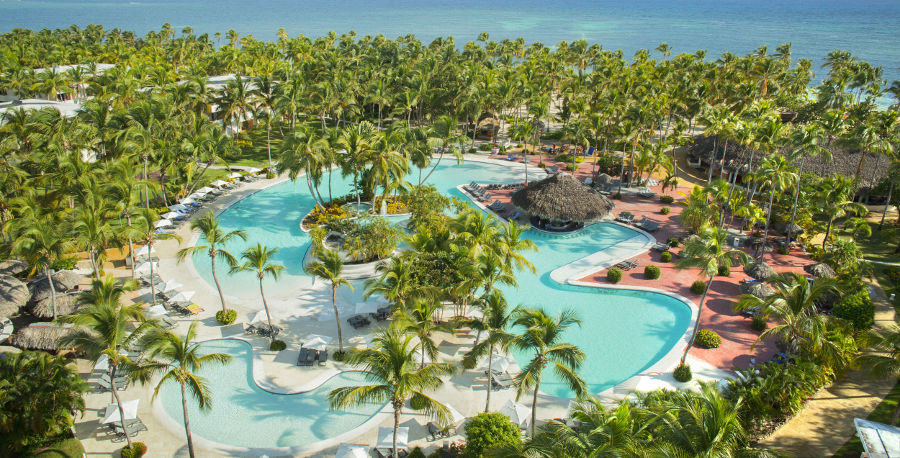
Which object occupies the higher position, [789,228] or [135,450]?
[789,228]

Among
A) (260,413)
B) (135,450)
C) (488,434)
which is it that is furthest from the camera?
(260,413)

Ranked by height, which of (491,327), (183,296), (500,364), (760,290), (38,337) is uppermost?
(491,327)

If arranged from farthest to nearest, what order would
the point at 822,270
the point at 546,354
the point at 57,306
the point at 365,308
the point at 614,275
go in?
1. the point at 614,275
2. the point at 822,270
3. the point at 365,308
4. the point at 57,306
5. the point at 546,354

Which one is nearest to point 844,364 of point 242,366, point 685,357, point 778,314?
point 778,314

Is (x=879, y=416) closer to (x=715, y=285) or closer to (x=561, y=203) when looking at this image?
(x=715, y=285)

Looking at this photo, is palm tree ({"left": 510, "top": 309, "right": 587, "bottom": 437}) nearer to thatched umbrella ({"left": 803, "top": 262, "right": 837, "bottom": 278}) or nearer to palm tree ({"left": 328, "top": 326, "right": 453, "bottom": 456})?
palm tree ({"left": 328, "top": 326, "right": 453, "bottom": 456})

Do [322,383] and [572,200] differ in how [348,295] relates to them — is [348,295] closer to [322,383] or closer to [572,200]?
[322,383]

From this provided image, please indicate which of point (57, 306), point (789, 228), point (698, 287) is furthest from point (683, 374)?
point (57, 306)

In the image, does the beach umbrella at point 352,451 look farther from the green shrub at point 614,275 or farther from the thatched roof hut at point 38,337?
the green shrub at point 614,275
